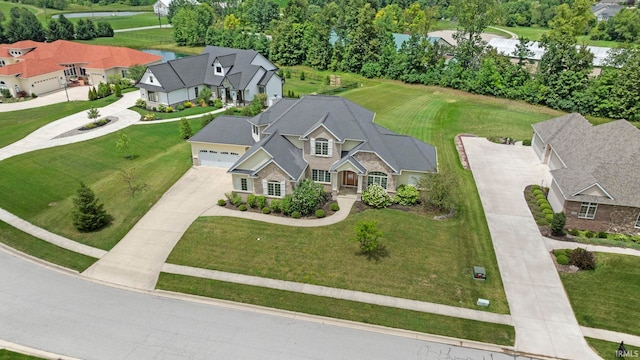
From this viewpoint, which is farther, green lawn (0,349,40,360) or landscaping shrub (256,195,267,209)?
landscaping shrub (256,195,267,209)

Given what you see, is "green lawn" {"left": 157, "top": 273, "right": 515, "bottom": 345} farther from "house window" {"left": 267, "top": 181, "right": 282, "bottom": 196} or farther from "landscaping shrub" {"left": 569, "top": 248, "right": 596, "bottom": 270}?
"house window" {"left": 267, "top": 181, "right": 282, "bottom": 196}

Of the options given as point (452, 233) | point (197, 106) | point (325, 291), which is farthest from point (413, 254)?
point (197, 106)

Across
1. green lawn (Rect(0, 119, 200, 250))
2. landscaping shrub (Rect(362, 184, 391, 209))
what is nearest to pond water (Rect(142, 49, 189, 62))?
green lawn (Rect(0, 119, 200, 250))

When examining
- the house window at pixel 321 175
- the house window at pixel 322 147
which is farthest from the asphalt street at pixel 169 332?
the house window at pixel 322 147

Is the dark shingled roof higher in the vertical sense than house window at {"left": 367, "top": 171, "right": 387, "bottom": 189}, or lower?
higher

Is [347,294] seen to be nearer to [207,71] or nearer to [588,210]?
[588,210]

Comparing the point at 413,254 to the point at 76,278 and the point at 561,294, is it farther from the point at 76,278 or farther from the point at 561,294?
the point at 76,278

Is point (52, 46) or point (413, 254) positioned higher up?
point (52, 46)
